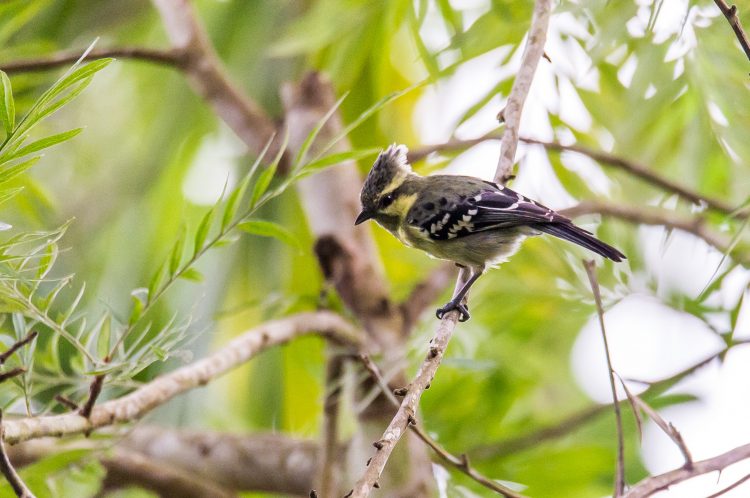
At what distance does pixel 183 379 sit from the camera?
62.3 inches

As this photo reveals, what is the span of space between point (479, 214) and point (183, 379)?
1.13 meters

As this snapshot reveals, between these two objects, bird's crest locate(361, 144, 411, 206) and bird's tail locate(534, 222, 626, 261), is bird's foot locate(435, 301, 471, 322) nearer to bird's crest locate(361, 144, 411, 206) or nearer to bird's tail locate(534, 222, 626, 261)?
bird's tail locate(534, 222, 626, 261)

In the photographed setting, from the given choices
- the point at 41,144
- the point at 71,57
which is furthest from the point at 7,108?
the point at 71,57

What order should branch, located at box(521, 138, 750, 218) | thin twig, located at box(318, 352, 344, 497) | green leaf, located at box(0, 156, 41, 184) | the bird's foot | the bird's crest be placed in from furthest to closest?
the bird's crest
branch, located at box(521, 138, 750, 218)
thin twig, located at box(318, 352, 344, 497)
the bird's foot
green leaf, located at box(0, 156, 41, 184)

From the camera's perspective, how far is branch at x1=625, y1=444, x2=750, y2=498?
1.11 meters

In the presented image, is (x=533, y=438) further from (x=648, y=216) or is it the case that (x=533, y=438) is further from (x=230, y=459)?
(x=230, y=459)

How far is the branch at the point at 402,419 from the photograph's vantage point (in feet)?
3.23

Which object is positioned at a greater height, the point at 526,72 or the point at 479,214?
the point at 479,214

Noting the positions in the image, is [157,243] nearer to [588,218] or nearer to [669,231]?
[588,218]

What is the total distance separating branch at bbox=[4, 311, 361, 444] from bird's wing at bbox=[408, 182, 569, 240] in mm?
402

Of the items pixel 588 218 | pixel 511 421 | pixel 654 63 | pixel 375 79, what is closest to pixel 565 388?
pixel 511 421

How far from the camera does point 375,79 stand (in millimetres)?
3041

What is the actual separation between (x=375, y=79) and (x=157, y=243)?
0.96 meters

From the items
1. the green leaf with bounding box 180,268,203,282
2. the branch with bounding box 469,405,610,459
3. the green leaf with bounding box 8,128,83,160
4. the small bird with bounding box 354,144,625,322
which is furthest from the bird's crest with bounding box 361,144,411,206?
the green leaf with bounding box 8,128,83,160
